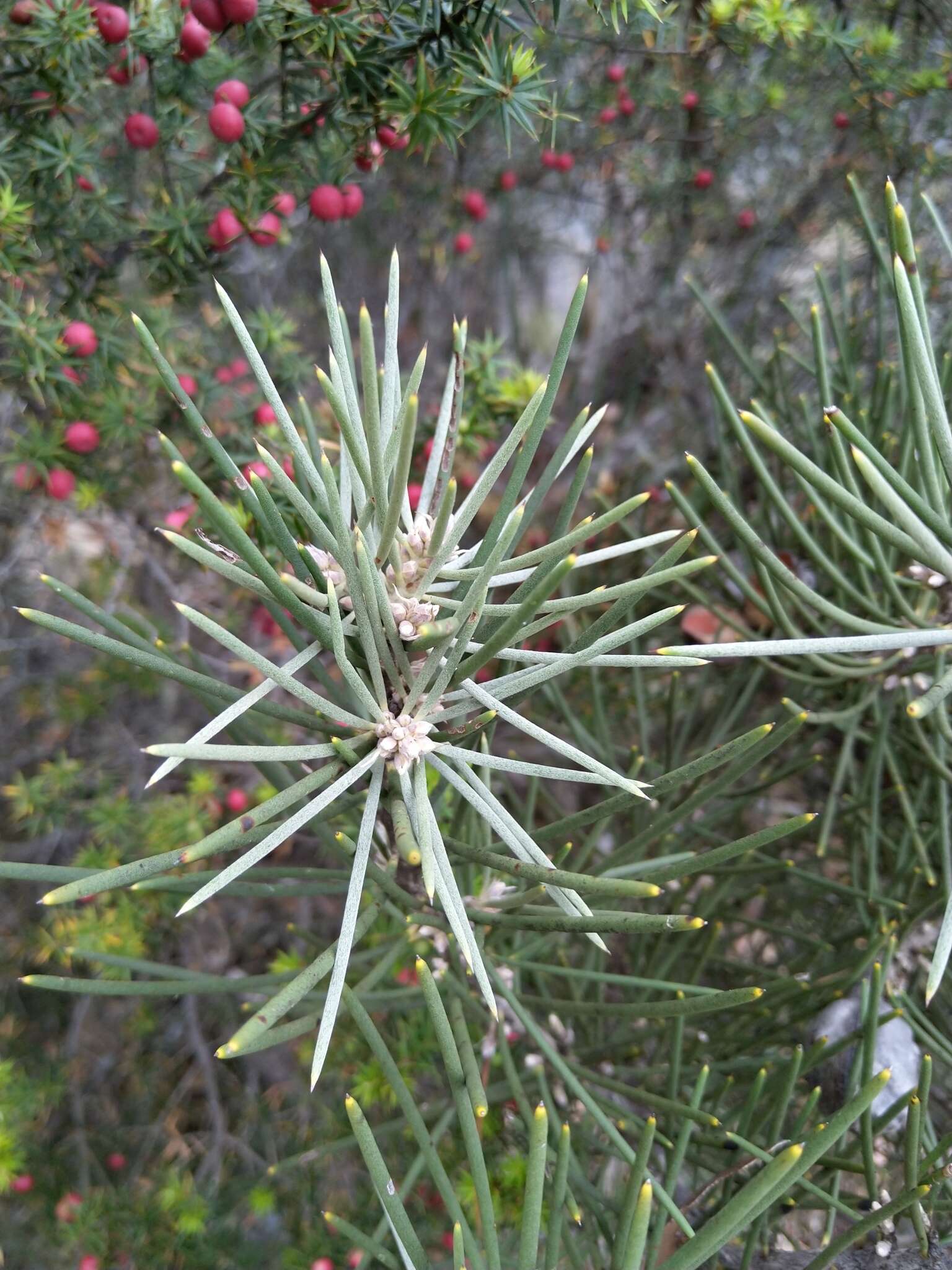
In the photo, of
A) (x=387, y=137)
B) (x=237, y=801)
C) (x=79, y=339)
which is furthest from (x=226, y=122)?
(x=237, y=801)

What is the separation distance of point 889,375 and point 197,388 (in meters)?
0.77

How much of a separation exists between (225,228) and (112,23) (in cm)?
20

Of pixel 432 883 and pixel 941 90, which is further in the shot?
pixel 941 90

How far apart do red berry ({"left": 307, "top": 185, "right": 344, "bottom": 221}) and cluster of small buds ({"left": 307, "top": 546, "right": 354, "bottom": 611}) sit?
1.91 feet

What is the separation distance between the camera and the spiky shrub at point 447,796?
44cm

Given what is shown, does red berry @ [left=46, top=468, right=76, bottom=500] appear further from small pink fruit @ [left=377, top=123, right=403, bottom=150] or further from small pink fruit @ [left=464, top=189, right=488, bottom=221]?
small pink fruit @ [left=464, top=189, right=488, bottom=221]

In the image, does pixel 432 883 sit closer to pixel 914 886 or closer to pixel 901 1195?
pixel 901 1195

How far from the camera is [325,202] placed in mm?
938

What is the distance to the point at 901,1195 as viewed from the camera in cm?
52

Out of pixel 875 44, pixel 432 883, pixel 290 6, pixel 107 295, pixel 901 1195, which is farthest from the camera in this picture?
pixel 875 44

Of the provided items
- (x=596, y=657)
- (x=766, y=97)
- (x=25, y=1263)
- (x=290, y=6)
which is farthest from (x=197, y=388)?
(x=25, y=1263)

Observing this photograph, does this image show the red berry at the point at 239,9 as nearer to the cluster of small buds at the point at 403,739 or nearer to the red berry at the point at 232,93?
the red berry at the point at 232,93

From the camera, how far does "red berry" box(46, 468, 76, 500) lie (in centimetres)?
102

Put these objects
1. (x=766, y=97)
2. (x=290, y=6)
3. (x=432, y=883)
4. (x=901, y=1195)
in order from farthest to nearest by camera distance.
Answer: (x=766, y=97), (x=290, y=6), (x=901, y=1195), (x=432, y=883)
